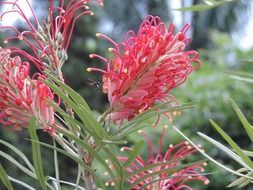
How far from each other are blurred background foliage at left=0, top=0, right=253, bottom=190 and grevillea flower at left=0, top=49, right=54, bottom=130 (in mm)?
70

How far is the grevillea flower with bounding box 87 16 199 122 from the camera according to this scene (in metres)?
0.64

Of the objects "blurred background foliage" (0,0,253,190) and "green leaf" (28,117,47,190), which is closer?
"green leaf" (28,117,47,190)

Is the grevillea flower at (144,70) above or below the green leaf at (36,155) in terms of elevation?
above

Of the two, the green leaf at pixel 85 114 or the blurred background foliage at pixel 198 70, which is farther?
the blurred background foliage at pixel 198 70

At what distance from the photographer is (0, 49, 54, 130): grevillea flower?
65cm

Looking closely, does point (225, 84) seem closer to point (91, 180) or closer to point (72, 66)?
point (91, 180)

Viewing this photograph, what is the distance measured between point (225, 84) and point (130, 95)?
2627 mm

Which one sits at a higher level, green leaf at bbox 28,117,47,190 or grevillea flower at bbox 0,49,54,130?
grevillea flower at bbox 0,49,54,130

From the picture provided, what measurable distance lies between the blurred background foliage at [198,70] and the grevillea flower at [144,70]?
2.5 inches

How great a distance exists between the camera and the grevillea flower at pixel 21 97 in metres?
0.65

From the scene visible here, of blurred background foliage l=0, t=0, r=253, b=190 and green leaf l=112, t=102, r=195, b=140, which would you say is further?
blurred background foliage l=0, t=0, r=253, b=190

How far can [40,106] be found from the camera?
669 millimetres

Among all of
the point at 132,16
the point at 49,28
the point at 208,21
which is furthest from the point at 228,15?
the point at 49,28

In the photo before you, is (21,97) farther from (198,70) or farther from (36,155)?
(198,70)
